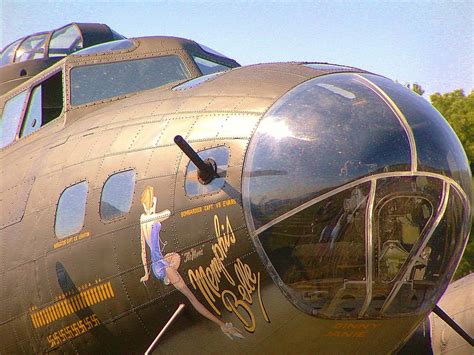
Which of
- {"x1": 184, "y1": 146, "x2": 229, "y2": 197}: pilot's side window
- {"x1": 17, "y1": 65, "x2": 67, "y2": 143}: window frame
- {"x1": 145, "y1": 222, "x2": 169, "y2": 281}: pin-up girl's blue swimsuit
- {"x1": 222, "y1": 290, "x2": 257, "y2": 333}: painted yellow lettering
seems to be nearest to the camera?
{"x1": 222, "y1": 290, "x2": 257, "y2": 333}: painted yellow lettering

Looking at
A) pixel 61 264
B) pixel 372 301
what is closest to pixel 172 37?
pixel 61 264

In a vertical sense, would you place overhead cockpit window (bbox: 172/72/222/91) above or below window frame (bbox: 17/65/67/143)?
above

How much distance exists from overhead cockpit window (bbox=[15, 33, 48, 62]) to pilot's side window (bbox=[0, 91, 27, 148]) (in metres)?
3.08

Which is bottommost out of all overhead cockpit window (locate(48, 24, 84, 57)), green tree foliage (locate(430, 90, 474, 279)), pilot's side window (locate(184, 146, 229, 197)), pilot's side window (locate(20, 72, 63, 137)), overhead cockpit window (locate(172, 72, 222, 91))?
green tree foliage (locate(430, 90, 474, 279))

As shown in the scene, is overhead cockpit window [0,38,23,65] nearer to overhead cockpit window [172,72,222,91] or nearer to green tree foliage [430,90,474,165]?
overhead cockpit window [172,72,222,91]

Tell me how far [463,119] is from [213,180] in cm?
2709

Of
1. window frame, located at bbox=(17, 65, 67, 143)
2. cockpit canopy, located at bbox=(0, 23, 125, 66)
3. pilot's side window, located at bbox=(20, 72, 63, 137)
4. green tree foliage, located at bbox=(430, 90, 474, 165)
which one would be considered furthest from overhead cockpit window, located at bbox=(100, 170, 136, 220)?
green tree foliage, located at bbox=(430, 90, 474, 165)

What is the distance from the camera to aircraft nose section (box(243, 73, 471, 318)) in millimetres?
7082

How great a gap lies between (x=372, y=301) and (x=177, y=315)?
164 centimetres

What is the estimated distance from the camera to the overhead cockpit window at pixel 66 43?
14.3 m

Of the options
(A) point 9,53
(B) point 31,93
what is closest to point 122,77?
(B) point 31,93

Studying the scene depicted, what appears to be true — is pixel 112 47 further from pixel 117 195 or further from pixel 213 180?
pixel 213 180

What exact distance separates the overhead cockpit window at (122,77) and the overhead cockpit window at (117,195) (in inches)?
70.7

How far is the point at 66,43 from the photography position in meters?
14.4
